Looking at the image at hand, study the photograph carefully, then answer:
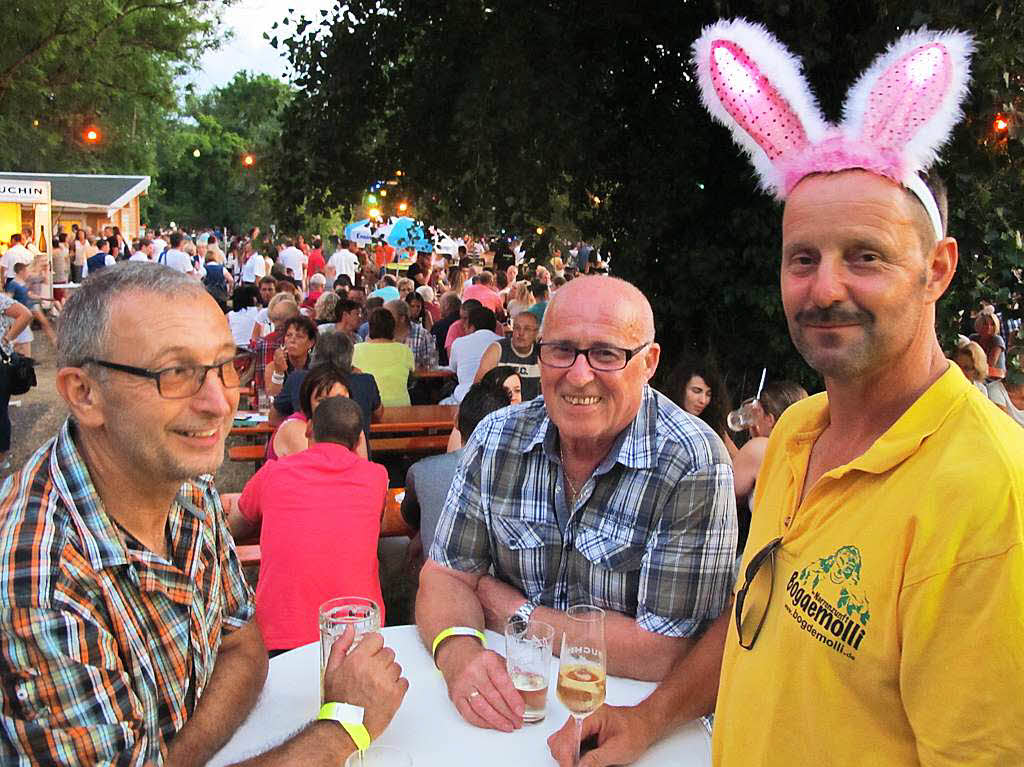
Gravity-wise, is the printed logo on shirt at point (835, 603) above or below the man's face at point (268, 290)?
below

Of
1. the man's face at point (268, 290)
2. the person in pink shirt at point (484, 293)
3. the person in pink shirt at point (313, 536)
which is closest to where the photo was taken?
the person in pink shirt at point (313, 536)

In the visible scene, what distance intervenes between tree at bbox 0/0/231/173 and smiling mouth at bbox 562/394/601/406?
2122 cm

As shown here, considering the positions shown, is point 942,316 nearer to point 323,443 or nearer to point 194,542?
point 323,443

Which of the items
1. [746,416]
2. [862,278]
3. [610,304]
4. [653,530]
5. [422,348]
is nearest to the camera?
[862,278]

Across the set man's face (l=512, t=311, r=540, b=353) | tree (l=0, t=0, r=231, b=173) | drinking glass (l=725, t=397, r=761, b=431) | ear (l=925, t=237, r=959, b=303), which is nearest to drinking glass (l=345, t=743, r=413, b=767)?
ear (l=925, t=237, r=959, b=303)

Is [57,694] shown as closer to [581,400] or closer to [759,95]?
[581,400]

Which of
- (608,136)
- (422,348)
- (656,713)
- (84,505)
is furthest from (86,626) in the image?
(422,348)

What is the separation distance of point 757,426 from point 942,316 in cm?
201

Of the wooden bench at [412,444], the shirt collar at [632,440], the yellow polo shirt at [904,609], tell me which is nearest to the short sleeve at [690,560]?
the shirt collar at [632,440]

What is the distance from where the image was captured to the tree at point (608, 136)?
5.85 metres

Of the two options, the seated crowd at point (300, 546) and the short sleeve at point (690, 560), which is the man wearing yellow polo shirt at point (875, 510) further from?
the short sleeve at point (690, 560)

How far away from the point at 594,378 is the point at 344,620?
926mm

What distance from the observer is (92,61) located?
21328 millimetres

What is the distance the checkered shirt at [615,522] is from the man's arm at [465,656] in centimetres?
7
